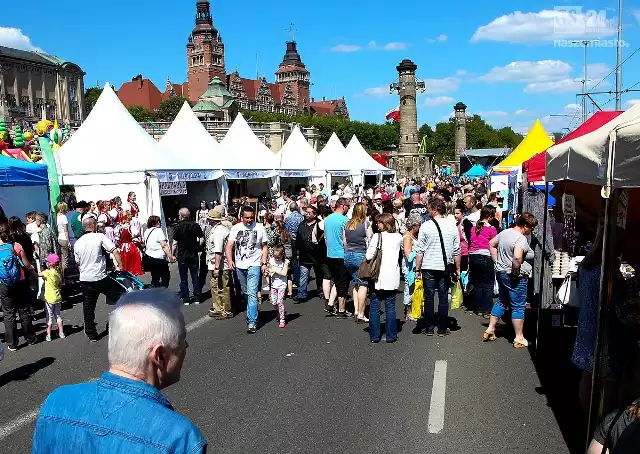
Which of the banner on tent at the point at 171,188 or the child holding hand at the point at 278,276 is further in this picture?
the banner on tent at the point at 171,188

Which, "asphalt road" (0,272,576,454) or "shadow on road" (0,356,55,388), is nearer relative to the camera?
"asphalt road" (0,272,576,454)

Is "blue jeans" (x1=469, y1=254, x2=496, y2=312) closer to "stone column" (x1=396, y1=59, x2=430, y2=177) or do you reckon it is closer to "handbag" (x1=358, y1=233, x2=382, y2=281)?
"handbag" (x1=358, y1=233, x2=382, y2=281)

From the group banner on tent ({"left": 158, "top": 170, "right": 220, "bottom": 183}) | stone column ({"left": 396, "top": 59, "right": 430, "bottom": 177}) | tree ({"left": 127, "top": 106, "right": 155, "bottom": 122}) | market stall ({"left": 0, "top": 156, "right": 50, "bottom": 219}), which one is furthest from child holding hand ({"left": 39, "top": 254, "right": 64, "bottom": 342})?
tree ({"left": 127, "top": 106, "right": 155, "bottom": 122})

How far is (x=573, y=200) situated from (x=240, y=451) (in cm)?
571

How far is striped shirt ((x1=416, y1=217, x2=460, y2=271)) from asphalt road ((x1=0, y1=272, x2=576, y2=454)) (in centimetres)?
102

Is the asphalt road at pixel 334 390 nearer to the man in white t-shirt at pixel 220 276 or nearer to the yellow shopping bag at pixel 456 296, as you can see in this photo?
the yellow shopping bag at pixel 456 296

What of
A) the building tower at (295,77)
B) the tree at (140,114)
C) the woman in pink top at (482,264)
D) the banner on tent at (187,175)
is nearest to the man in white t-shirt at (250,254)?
the woman in pink top at (482,264)

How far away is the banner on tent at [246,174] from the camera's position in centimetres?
2099

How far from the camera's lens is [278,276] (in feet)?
27.6

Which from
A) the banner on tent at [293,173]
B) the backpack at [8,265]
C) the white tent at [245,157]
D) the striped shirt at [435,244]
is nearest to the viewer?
the backpack at [8,265]

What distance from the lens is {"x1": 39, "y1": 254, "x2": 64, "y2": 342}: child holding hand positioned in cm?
759

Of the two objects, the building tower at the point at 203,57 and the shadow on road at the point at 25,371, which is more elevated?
the building tower at the point at 203,57

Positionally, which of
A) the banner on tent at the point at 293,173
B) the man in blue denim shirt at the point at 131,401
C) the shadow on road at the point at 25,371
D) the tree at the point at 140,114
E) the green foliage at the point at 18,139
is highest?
the tree at the point at 140,114

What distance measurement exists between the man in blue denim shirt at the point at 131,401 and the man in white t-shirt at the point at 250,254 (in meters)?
5.92
